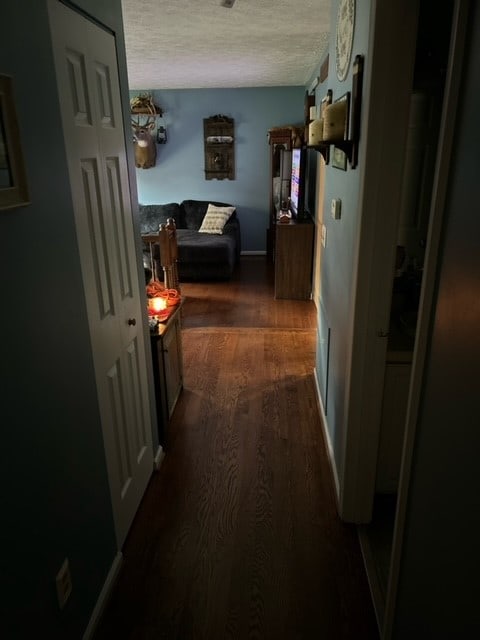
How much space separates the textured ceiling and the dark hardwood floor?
2.49 m

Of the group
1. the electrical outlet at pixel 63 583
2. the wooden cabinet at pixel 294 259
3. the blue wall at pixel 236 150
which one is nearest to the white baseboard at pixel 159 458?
the electrical outlet at pixel 63 583

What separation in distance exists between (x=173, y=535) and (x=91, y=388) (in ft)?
2.90

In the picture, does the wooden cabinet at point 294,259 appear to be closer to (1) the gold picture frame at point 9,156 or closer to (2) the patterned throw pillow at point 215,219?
(2) the patterned throw pillow at point 215,219

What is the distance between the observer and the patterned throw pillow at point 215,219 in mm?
6594

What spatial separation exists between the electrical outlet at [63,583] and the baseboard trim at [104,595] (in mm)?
260

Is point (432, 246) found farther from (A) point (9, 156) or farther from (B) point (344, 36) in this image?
(B) point (344, 36)

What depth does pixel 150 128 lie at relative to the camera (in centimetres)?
692

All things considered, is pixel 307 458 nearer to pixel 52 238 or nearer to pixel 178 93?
pixel 52 238

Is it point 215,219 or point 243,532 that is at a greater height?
point 215,219

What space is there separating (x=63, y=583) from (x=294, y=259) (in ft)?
13.7

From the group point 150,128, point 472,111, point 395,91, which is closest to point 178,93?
point 150,128

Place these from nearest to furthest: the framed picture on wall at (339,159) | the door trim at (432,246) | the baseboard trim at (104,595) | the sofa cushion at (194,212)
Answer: the door trim at (432,246) → the baseboard trim at (104,595) → the framed picture on wall at (339,159) → the sofa cushion at (194,212)

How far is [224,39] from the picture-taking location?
3748mm

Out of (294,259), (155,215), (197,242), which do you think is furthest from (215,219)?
(294,259)
